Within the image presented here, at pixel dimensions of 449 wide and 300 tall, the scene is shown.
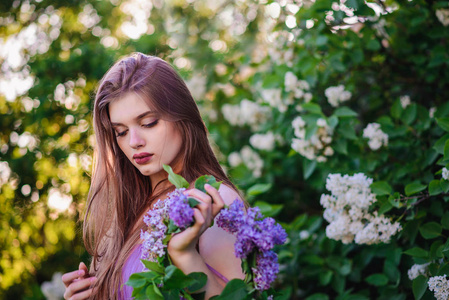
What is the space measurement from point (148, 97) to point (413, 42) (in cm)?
169

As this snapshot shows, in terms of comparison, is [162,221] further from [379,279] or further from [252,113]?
[252,113]

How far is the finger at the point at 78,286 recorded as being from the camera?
1.57 m

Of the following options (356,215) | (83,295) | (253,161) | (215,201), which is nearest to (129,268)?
(83,295)

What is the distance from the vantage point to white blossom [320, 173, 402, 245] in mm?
1873

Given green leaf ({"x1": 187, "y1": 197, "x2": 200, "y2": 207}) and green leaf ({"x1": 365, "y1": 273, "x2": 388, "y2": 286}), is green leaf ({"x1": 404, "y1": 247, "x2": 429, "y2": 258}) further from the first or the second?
green leaf ({"x1": 187, "y1": 197, "x2": 200, "y2": 207})

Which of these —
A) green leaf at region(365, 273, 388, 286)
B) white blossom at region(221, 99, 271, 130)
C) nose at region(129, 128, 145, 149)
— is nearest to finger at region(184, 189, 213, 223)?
nose at region(129, 128, 145, 149)

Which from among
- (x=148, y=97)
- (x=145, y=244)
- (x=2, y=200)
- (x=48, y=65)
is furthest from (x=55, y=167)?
(x=145, y=244)

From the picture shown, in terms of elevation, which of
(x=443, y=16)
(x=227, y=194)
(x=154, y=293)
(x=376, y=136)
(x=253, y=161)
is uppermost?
(x=154, y=293)

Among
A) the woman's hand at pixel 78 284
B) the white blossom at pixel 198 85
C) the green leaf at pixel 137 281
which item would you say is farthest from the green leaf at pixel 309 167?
the white blossom at pixel 198 85

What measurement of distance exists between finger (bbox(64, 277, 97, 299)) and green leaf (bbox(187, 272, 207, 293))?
59cm

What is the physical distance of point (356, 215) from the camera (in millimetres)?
1922

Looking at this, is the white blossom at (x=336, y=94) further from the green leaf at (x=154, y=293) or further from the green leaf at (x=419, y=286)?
the green leaf at (x=154, y=293)

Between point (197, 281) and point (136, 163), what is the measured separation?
1.96ft

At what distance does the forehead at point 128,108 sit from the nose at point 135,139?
55 millimetres
